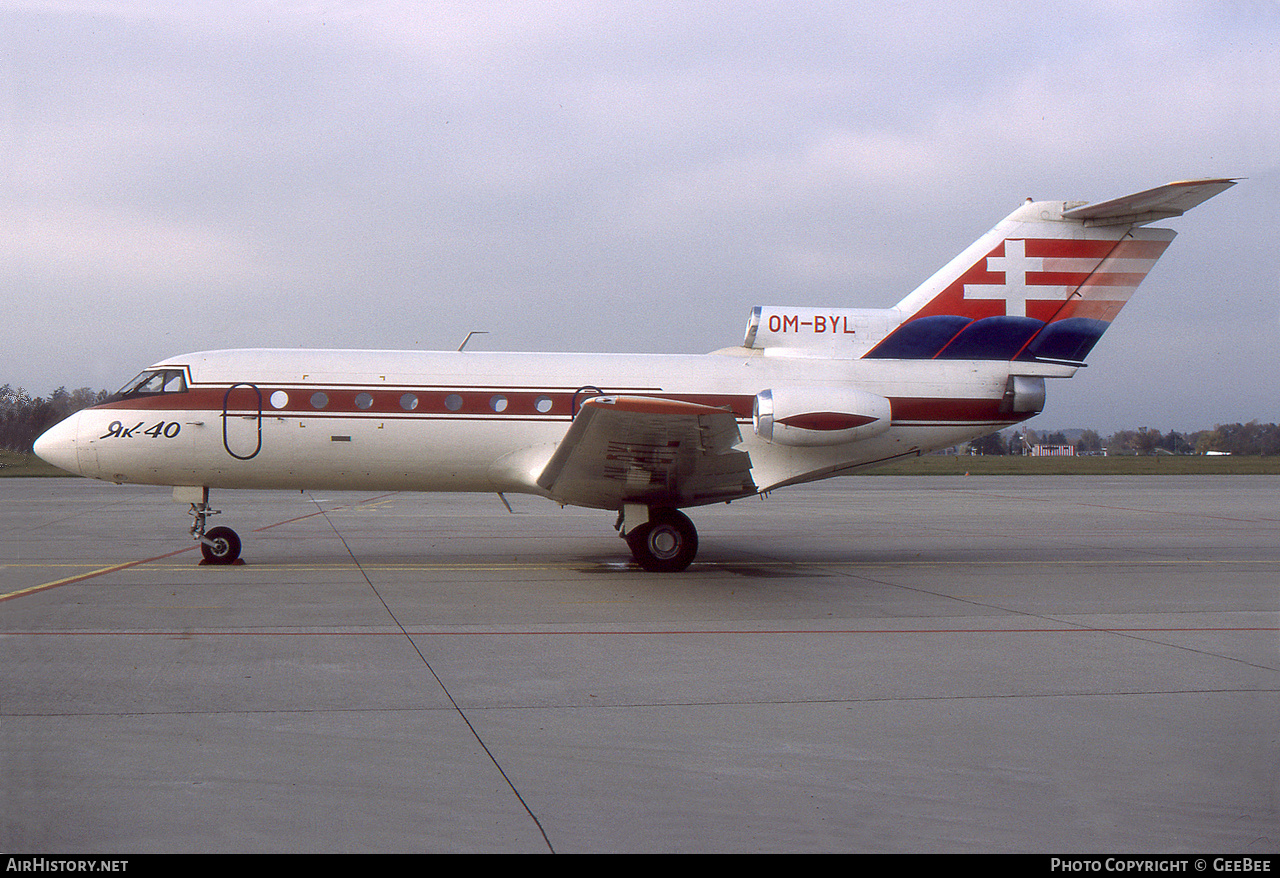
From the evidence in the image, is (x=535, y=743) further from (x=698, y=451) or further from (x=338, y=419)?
(x=338, y=419)

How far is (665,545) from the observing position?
1225 cm

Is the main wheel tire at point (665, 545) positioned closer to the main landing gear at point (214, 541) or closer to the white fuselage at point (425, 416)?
the white fuselage at point (425, 416)

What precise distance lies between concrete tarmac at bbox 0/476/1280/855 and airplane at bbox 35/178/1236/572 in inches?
48.9

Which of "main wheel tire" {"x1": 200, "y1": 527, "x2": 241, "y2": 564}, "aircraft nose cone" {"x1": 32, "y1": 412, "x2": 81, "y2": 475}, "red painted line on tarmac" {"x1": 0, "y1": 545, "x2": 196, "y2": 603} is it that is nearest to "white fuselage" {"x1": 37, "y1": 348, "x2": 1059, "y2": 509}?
"aircraft nose cone" {"x1": 32, "y1": 412, "x2": 81, "y2": 475}

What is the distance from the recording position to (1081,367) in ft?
42.9

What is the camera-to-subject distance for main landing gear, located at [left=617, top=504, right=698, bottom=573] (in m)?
12.2

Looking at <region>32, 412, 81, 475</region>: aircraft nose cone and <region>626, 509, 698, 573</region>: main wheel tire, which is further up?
<region>32, 412, 81, 475</region>: aircraft nose cone

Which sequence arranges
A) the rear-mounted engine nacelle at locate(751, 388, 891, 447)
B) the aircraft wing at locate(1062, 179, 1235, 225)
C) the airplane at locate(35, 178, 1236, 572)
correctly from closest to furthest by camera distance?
the aircraft wing at locate(1062, 179, 1235, 225) → the rear-mounted engine nacelle at locate(751, 388, 891, 447) → the airplane at locate(35, 178, 1236, 572)

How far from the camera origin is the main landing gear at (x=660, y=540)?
12227 millimetres

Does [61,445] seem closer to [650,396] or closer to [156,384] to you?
[156,384]

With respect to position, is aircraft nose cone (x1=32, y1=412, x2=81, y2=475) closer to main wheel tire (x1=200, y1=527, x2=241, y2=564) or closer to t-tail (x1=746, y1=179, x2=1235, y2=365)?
main wheel tire (x1=200, y1=527, x2=241, y2=564)

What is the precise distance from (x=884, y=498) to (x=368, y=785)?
24608mm

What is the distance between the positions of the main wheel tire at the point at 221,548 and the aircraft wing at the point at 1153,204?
479 inches
